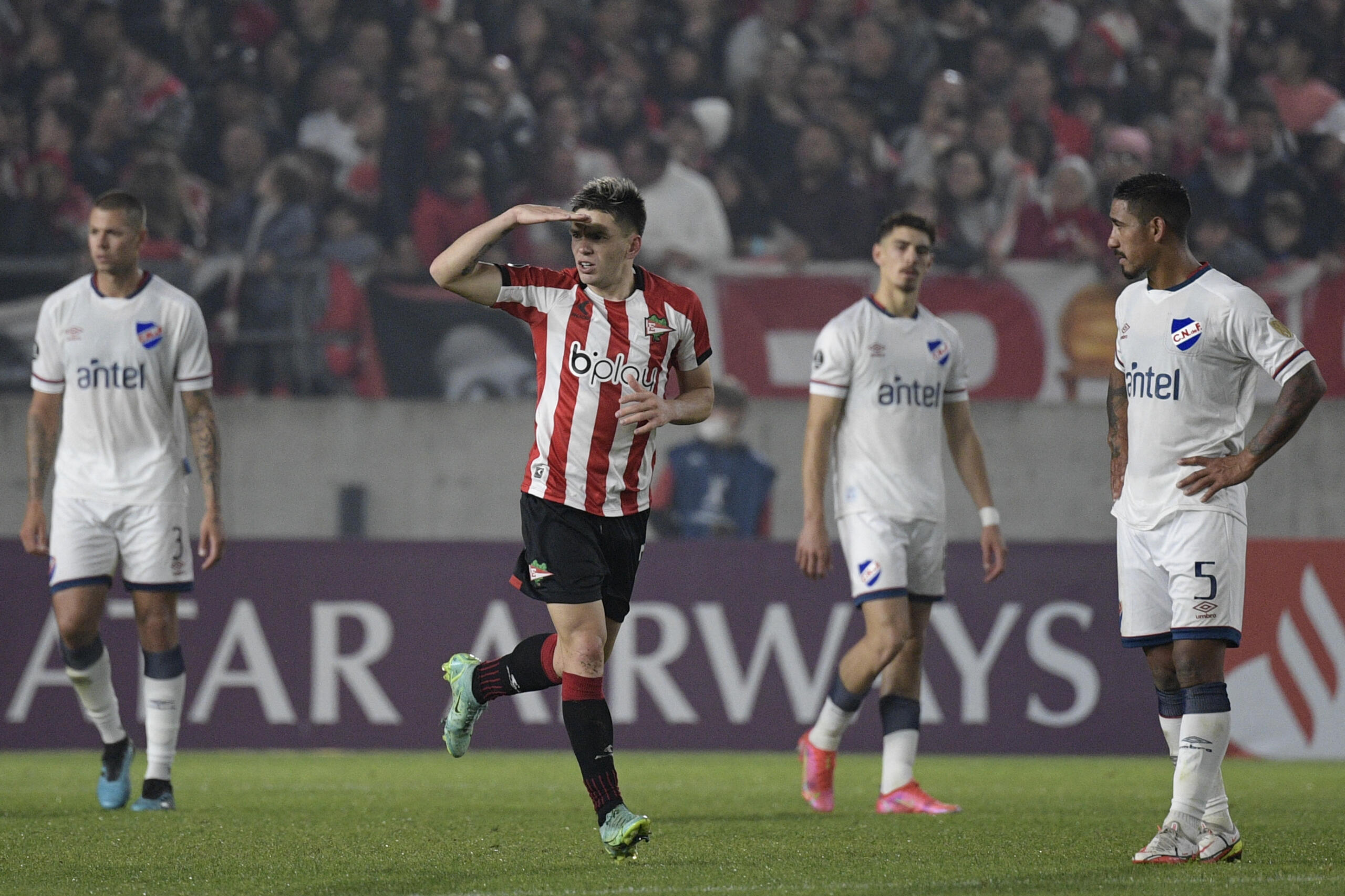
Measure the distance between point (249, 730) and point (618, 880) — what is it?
5854 millimetres

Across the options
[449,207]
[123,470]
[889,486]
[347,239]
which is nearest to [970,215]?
→ [449,207]

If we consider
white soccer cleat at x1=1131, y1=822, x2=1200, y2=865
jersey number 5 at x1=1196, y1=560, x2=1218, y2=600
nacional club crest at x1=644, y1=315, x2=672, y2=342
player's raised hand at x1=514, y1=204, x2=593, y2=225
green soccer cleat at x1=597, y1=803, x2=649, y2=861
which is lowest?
white soccer cleat at x1=1131, y1=822, x2=1200, y2=865

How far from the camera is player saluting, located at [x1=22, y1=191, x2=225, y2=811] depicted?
6.62 metres

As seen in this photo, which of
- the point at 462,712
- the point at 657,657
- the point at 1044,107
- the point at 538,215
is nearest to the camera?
the point at 538,215

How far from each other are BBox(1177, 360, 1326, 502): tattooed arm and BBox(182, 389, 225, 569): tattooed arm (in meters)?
3.78

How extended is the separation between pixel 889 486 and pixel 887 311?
0.75 meters

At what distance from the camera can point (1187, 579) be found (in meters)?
5.07

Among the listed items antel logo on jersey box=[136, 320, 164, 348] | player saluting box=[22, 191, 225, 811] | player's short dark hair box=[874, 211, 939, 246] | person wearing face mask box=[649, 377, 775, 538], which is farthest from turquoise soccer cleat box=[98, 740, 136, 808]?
person wearing face mask box=[649, 377, 775, 538]

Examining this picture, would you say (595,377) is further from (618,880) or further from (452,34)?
(452,34)

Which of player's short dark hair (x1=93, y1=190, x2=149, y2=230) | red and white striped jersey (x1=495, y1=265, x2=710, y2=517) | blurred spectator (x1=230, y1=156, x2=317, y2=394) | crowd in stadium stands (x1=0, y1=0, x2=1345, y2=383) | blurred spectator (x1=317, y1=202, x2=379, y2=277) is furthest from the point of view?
crowd in stadium stands (x1=0, y1=0, x2=1345, y2=383)

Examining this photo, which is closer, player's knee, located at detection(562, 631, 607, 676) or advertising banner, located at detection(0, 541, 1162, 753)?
player's knee, located at detection(562, 631, 607, 676)

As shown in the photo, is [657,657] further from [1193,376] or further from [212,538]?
[1193,376]

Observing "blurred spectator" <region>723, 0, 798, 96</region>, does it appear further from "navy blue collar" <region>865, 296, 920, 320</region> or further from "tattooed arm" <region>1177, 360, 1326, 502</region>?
"tattooed arm" <region>1177, 360, 1326, 502</region>

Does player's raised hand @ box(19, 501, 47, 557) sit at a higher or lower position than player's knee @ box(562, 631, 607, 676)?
higher
